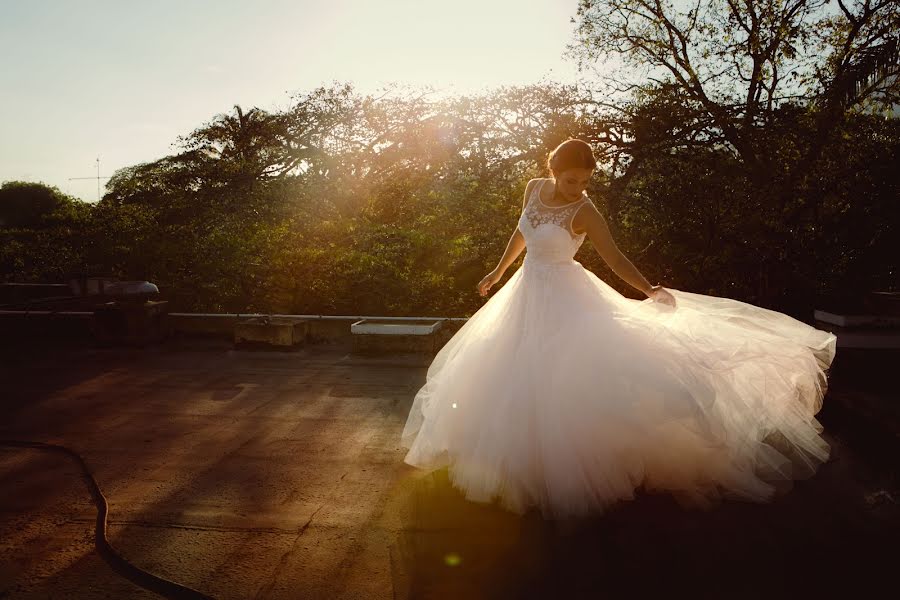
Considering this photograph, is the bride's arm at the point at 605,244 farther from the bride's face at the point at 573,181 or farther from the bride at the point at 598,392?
the bride's face at the point at 573,181

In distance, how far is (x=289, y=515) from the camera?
11.0 feet

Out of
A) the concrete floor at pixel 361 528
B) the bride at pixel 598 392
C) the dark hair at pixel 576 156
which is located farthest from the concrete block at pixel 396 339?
the dark hair at pixel 576 156

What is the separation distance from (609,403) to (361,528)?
1544 millimetres

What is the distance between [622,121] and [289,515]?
8.63 m

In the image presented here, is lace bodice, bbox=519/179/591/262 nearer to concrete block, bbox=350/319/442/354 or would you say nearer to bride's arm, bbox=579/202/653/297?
bride's arm, bbox=579/202/653/297

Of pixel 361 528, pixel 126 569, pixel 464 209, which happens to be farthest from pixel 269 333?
pixel 126 569

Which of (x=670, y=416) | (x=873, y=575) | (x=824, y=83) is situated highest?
(x=824, y=83)

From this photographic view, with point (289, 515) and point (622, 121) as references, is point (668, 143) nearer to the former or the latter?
point (622, 121)

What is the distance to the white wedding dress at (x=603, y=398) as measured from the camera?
3.20 meters

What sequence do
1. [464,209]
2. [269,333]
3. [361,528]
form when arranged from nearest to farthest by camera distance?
[361,528]
[269,333]
[464,209]

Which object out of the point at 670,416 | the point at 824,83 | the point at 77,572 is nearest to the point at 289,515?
the point at 77,572

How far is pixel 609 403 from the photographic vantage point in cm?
320

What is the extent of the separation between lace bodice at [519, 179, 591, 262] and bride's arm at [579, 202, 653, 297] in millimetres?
78

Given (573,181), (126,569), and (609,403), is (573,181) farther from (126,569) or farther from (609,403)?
(126,569)
